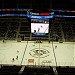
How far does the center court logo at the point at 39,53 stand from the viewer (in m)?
11.3

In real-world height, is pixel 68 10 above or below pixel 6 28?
above

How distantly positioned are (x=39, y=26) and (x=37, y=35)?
63 centimetres

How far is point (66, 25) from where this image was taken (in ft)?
51.4

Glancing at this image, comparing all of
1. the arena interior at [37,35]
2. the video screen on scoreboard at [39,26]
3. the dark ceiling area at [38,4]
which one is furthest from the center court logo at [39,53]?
the dark ceiling area at [38,4]

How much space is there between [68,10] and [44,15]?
9.07 feet

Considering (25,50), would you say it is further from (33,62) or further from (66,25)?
(66,25)

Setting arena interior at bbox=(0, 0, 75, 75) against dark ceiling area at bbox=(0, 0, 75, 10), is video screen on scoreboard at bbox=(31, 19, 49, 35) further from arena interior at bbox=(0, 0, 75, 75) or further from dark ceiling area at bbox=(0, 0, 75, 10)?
dark ceiling area at bbox=(0, 0, 75, 10)

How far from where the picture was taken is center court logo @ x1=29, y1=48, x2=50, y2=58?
37.0ft

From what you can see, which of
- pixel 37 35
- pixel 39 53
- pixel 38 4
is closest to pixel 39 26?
pixel 37 35

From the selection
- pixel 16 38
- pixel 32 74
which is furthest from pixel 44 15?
pixel 32 74

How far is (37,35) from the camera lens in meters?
14.2

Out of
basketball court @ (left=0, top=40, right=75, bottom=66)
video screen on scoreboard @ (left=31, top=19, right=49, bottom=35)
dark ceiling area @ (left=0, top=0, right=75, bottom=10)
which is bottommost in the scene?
basketball court @ (left=0, top=40, right=75, bottom=66)

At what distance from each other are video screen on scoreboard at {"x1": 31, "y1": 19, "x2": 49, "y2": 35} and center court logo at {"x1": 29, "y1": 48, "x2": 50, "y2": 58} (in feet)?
7.48

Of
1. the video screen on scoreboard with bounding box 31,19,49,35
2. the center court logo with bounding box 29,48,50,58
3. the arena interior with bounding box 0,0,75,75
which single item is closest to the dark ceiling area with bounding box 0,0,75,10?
the arena interior with bounding box 0,0,75,75
